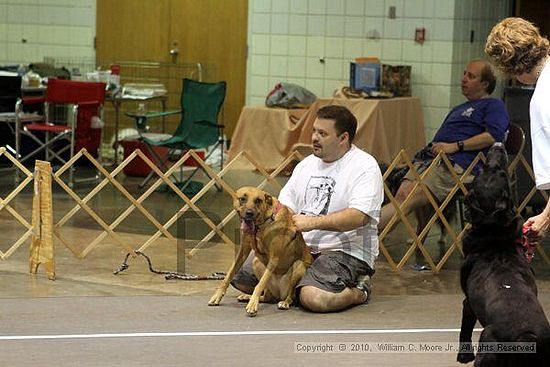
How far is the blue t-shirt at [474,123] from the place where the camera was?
259 inches

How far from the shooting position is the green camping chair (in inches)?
354

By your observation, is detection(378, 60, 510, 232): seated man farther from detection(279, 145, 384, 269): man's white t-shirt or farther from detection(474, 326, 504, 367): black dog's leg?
detection(474, 326, 504, 367): black dog's leg

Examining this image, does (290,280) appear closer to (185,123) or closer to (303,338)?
(303,338)

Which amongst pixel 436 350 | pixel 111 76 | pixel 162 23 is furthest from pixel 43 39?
pixel 436 350

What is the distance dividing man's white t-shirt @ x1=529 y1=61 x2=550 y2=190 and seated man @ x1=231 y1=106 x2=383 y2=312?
67.4 inches

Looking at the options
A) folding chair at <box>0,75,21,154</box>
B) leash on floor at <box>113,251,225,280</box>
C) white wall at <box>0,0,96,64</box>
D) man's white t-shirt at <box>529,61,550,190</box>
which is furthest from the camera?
white wall at <box>0,0,96,64</box>

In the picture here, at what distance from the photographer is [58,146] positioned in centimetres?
1007

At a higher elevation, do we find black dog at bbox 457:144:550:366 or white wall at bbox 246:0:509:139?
white wall at bbox 246:0:509:139

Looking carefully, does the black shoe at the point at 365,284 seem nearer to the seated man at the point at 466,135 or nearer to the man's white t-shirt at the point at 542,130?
the seated man at the point at 466,135

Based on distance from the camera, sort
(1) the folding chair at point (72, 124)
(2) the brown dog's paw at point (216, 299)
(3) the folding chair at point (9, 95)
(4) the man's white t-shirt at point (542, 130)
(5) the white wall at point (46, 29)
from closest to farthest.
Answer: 1. (4) the man's white t-shirt at point (542, 130)
2. (2) the brown dog's paw at point (216, 299)
3. (1) the folding chair at point (72, 124)
4. (3) the folding chair at point (9, 95)
5. (5) the white wall at point (46, 29)

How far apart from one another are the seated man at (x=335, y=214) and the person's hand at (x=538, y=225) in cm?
148

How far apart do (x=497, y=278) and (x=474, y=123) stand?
291 centimetres

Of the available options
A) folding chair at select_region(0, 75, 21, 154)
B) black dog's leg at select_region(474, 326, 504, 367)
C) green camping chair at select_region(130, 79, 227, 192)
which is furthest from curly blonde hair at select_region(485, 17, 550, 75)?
folding chair at select_region(0, 75, 21, 154)

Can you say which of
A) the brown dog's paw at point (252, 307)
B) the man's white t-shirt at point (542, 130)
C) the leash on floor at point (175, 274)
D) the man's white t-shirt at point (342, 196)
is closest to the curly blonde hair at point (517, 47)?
the man's white t-shirt at point (542, 130)
